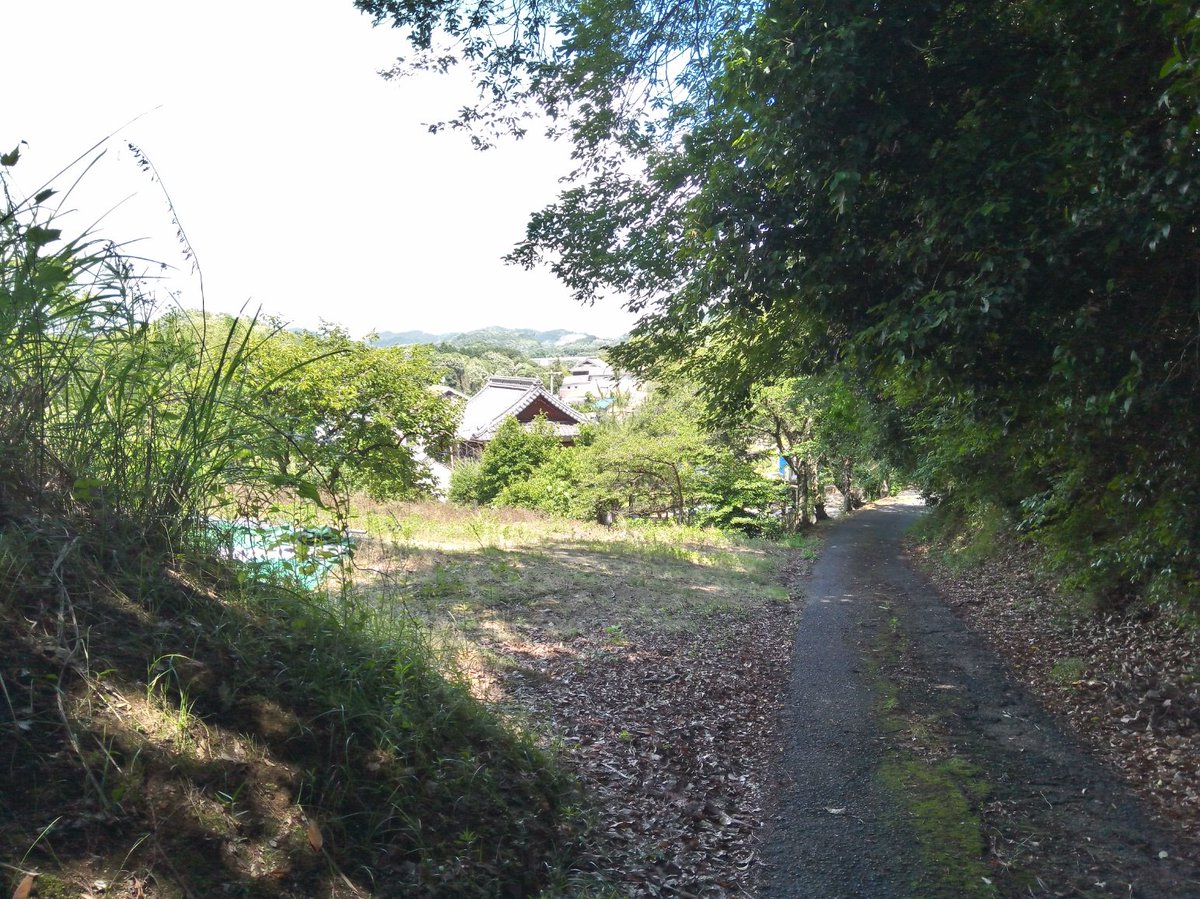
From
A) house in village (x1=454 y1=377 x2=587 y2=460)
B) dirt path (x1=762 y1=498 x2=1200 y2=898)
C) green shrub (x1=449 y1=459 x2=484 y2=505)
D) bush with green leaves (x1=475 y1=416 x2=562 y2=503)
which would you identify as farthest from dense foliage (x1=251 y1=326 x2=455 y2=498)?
house in village (x1=454 y1=377 x2=587 y2=460)

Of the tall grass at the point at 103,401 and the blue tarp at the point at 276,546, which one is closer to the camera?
the tall grass at the point at 103,401

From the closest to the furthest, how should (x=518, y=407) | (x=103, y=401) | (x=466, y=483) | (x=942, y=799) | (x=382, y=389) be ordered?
(x=103, y=401)
(x=942, y=799)
(x=382, y=389)
(x=466, y=483)
(x=518, y=407)

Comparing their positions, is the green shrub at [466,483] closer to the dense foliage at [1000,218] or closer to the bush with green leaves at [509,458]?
the bush with green leaves at [509,458]

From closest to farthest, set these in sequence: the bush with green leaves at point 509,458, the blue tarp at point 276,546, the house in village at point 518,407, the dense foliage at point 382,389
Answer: the blue tarp at point 276,546 < the dense foliage at point 382,389 < the bush with green leaves at point 509,458 < the house in village at point 518,407

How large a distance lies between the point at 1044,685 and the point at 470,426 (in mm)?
40019

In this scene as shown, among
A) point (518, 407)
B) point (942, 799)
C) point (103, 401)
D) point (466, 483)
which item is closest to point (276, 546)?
point (103, 401)

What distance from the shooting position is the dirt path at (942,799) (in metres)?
4.07

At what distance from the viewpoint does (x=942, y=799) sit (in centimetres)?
498

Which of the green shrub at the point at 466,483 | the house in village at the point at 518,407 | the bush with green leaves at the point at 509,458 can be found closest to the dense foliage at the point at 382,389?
the bush with green leaves at the point at 509,458

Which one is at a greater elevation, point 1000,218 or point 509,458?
point 1000,218

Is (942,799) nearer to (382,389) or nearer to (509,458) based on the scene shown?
(382,389)

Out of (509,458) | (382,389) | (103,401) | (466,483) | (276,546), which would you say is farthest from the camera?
(466,483)

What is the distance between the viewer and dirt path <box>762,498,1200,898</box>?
4066 mm

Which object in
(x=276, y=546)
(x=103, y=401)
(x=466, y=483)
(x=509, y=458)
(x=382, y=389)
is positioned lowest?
(x=466, y=483)
